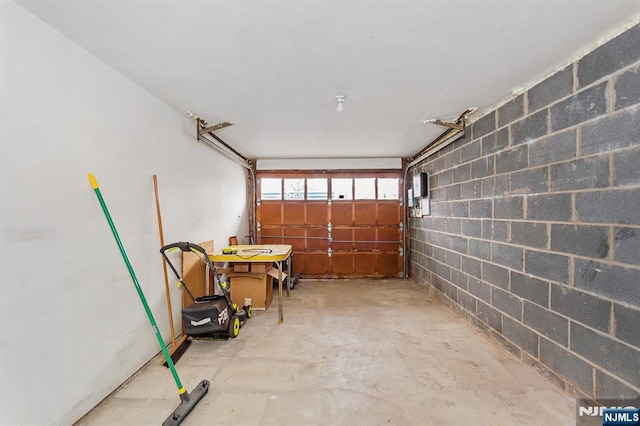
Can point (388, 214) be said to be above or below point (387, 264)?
above

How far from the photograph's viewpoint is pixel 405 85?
2.32 meters

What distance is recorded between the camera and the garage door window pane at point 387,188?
5.60 m

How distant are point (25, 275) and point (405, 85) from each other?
291 centimetres

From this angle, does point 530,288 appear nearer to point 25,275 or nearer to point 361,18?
point 361,18

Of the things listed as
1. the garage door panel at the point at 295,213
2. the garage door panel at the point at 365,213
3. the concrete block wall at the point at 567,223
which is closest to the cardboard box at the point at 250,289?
the garage door panel at the point at 295,213

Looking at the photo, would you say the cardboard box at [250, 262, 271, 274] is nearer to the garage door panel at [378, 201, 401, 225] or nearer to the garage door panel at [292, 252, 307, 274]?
the garage door panel at [292, 252, 307, 274]

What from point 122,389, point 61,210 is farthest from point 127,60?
point 122,389

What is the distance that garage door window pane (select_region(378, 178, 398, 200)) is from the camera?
560 centimetres

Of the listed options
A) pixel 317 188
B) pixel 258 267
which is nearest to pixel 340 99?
pixel 258 267

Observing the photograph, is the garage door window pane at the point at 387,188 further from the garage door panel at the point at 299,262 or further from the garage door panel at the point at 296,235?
the garage door panel at the point at 299,262

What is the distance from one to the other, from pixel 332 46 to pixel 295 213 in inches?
161

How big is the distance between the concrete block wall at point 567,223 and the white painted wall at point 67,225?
3364mm

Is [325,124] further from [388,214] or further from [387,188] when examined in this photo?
[388,214]

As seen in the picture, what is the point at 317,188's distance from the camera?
221 inches
